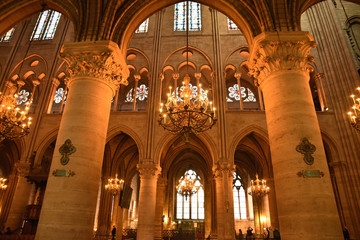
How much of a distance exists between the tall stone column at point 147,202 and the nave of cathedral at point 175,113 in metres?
0.05

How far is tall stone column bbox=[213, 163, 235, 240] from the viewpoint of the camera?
11906 millimetres

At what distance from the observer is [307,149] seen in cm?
594

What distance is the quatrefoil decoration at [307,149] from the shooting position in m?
5.87

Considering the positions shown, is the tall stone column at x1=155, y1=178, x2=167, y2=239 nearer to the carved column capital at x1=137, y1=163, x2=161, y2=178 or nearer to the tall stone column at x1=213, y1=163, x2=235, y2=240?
the carved column capital at x1=137, y1=163, x2=161, y2=178

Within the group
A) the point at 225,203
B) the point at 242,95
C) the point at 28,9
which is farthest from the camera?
the point at 242,95

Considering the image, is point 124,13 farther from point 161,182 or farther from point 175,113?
point 161,182

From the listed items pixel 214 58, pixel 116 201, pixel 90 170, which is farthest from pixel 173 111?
pixel 116 201

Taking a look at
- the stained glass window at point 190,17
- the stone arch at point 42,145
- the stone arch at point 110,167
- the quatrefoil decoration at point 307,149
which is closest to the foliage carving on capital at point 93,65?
the quatrefoil decoration at point 307,149

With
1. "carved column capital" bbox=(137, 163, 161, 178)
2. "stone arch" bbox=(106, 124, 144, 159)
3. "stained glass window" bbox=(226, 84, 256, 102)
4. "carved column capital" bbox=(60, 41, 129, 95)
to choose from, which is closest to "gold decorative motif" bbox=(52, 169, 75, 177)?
"carved column capital" bbox=(60, 41, 129, 95)

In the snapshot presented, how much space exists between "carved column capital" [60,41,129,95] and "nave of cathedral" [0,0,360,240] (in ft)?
0.11

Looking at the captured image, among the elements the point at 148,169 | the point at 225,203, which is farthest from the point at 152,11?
the point at 225,203

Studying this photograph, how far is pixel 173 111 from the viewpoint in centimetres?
755

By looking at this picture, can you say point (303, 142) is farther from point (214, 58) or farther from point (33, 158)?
point (33, 158)

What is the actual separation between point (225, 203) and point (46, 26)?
1774 cm
